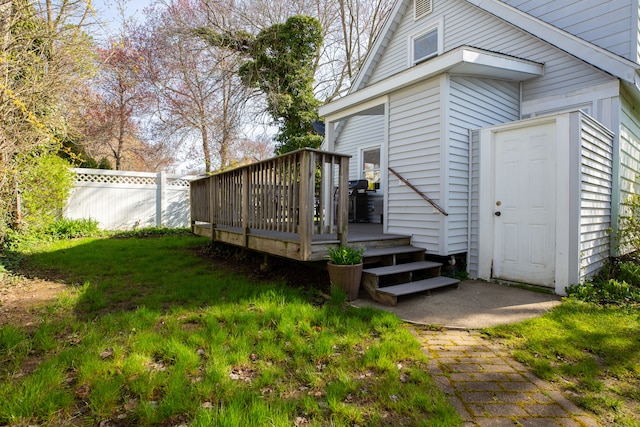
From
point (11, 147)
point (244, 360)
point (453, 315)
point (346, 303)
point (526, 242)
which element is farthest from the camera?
point (11, 147)

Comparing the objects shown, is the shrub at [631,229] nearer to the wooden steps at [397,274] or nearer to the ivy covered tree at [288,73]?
the wooden steps at [397,274]

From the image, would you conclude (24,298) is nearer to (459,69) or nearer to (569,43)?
(459,69)

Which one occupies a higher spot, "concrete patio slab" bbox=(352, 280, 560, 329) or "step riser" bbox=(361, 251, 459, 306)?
"step riser" bbox=(361, 251, 459, 306)

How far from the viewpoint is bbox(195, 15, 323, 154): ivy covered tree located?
11.5 meters

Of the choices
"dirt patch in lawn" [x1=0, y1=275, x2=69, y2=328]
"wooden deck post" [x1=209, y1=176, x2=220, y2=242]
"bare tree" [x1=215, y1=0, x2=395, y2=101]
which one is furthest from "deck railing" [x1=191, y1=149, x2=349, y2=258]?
"bare tree" [x1=215, y1=0, x2=395, y2=101]

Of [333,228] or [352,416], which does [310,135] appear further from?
[352,416]

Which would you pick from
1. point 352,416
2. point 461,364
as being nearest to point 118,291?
Answer: point 352,416

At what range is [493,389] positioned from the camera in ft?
6.71

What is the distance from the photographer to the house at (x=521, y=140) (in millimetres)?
4227

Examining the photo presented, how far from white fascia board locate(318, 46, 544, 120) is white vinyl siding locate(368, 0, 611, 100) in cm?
27

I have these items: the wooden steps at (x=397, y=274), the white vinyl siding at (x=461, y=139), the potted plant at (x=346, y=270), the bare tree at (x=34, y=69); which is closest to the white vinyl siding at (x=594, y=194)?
the white vinyl siding at (x=461, y=139)

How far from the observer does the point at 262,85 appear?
470 inches

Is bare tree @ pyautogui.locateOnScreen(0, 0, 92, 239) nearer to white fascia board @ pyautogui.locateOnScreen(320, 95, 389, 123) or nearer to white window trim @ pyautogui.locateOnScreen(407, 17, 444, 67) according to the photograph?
white fascia board @ pyautogui.locateOnScreen(320, 95, 389, 123)

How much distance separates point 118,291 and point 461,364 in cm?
391
